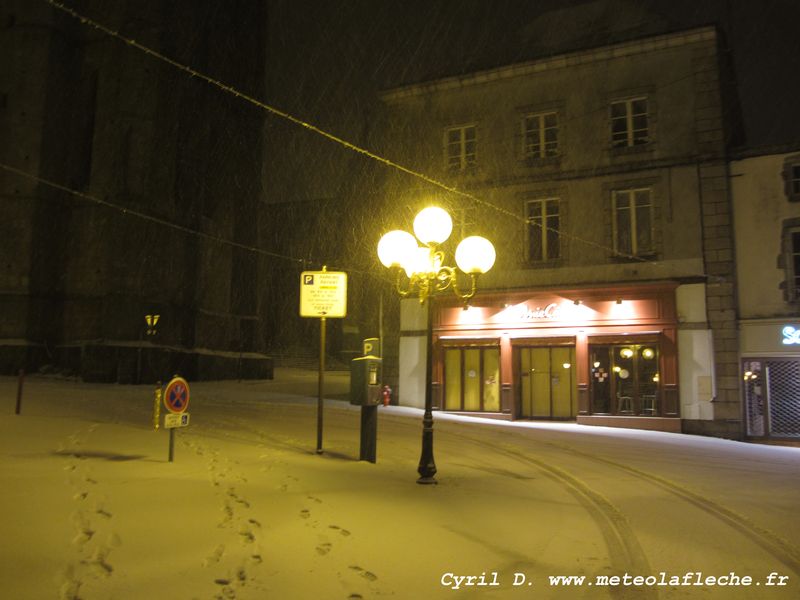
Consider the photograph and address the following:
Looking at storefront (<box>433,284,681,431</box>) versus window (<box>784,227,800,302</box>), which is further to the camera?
storefront (<box>433,284,681,431</box>)

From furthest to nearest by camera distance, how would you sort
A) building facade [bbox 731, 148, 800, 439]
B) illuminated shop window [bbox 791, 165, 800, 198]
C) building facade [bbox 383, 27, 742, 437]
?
building facade [bbox 383, 27, 742, 437] < illuminated shop window [bbox 791, 165, 800, 198] < building facade [bbox 731, 148, 800, 439]

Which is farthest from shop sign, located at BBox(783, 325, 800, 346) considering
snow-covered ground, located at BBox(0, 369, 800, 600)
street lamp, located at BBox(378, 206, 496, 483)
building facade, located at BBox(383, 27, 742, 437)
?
street lamp, located at BBox(378, 206, 496, 483)

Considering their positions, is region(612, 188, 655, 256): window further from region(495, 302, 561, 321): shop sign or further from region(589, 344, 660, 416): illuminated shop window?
region(589, 344, 660, 416): illuminated shop window

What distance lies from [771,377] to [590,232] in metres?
6.70

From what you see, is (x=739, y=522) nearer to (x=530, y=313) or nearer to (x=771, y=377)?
(x=771, y=377)

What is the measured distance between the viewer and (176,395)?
900cm

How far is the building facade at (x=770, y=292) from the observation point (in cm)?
1786

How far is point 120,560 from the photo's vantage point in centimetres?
492

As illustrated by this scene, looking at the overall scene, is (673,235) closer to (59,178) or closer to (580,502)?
(580,502)

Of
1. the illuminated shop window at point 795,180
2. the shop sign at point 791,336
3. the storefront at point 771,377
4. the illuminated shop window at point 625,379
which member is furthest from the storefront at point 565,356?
the illuminated shop window at point 795,180

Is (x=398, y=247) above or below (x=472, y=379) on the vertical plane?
above

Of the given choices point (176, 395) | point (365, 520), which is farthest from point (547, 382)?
point (365, 520)

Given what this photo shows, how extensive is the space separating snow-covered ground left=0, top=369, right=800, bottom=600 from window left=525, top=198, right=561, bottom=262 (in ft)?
30.2

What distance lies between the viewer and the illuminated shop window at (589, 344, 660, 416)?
1902cm
